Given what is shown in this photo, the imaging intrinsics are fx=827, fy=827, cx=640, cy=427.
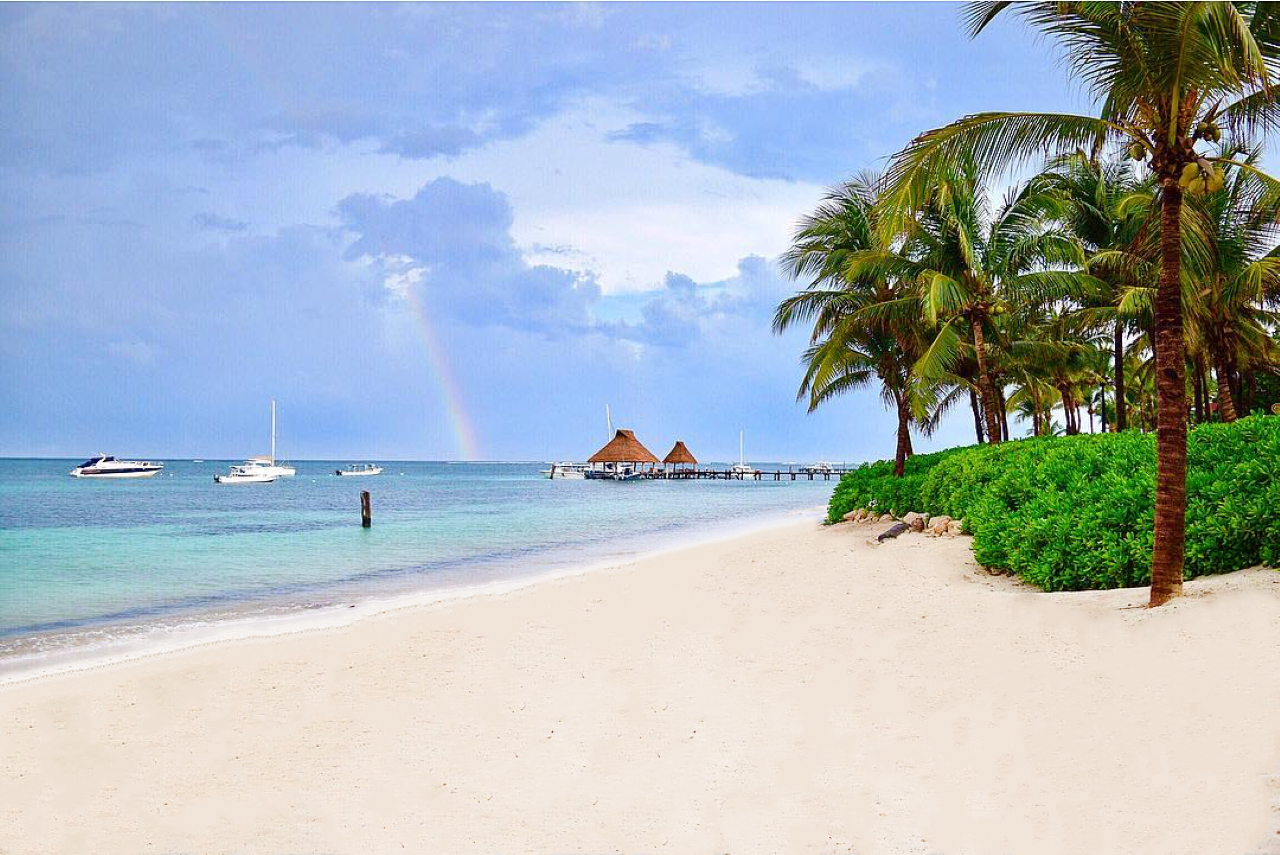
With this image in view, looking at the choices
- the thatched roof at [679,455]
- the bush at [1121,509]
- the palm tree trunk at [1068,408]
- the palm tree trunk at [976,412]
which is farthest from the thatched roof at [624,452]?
the bush at [1121,509]

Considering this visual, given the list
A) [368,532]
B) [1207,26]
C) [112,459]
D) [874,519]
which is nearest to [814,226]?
[874,519]

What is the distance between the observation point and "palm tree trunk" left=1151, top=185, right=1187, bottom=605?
6719mm

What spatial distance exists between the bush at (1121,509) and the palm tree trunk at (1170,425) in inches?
23.2

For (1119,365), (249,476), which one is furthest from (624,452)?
(1119,365)

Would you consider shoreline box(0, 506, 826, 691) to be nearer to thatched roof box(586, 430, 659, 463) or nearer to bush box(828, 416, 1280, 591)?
bush box(828, 416, 1280, 591)

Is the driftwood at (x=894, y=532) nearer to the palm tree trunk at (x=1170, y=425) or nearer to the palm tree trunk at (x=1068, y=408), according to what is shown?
the palm tree trunk at (x=1170, y=425)

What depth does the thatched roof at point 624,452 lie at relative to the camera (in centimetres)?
8350

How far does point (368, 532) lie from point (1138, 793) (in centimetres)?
2833

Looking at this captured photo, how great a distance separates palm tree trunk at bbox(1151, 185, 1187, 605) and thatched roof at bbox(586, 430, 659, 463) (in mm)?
76358

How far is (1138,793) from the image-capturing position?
406cm

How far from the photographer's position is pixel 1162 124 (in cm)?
673

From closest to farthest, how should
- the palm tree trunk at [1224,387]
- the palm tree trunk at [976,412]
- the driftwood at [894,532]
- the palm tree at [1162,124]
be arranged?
the palm tree at [1162,124] < the driftwood at [894,532] < the palm tree trunk at [1224,387] < the palm tree trunk at [976,412]

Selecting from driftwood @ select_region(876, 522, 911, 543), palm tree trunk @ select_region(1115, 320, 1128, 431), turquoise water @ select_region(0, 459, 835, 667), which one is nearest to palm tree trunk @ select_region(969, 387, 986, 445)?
palm tree trunk @ select_region(1115, 320, 1128, 431)

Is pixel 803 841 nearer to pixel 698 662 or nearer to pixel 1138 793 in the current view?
pixel 1138 793
